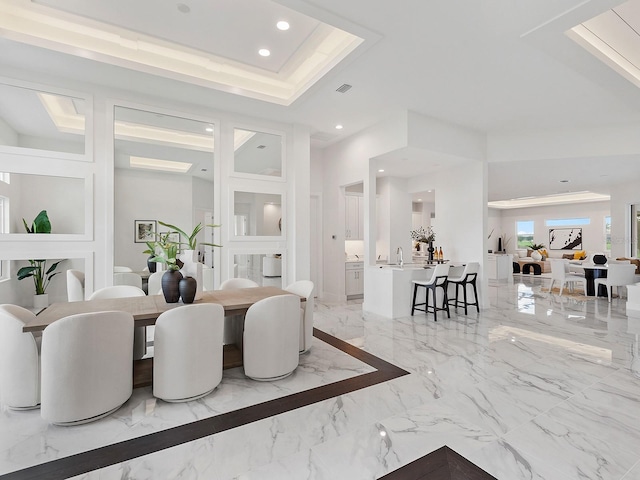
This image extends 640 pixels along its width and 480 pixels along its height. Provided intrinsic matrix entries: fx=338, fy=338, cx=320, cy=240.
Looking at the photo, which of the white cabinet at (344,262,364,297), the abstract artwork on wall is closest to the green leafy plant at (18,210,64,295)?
the white cabinet at (344,262,364,297)

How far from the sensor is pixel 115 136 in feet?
14.2

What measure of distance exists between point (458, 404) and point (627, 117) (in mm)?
5683

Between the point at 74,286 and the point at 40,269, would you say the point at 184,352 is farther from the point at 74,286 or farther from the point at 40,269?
the point at 40,269

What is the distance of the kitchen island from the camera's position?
18.1 feet

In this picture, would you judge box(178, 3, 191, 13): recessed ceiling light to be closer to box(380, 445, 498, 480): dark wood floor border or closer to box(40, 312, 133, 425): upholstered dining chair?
box(40, 312, 133, 425): upholstered dining chair

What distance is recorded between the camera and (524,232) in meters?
14.9

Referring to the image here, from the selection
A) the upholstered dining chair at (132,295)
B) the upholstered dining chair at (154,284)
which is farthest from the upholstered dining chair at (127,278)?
the upholstered dining chair at (132,295)

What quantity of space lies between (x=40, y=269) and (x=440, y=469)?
4.53 m

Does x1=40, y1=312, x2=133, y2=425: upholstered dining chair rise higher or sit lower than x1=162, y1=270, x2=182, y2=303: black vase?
lower

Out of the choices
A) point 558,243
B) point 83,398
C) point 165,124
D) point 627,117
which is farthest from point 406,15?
point 558,243

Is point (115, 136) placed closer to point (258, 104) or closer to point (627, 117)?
point (258, 104)

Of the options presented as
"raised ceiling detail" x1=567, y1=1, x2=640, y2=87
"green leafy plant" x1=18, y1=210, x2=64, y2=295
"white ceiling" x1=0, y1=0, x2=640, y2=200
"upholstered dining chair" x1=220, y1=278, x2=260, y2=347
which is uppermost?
"raised ceiling detail" x1=567, y1=1, x2=640, y2=87

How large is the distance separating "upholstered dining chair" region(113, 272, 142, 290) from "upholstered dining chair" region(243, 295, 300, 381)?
221 cm

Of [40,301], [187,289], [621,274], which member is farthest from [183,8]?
[621,274]
